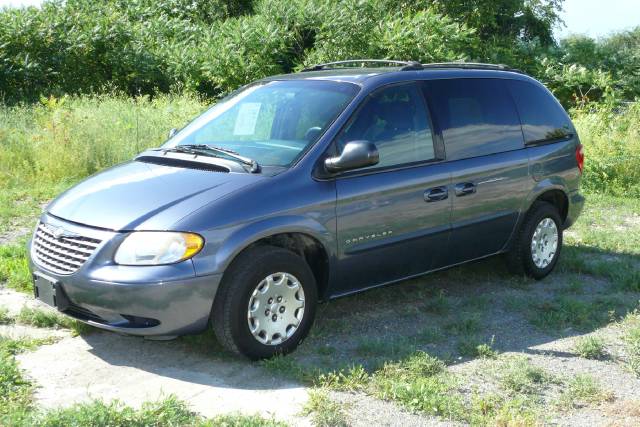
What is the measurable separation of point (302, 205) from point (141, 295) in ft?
3.90

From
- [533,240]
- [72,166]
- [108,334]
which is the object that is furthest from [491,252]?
[72,166]

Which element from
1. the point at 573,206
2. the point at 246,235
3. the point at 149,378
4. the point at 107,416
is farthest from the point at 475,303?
the point at 107,416

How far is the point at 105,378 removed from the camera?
4879 millimetres

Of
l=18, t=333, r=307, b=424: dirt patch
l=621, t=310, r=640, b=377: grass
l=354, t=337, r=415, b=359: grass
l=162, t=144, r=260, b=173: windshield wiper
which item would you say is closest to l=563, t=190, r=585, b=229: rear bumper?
l=621, t=310, r=640, b=377: grass

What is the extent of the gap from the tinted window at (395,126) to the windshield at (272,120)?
164 millimetres

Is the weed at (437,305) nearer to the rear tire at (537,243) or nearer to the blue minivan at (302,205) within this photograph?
the blue minivan at (302,205)

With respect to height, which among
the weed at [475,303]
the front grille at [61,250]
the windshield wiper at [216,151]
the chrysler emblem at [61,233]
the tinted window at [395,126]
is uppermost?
the tinted window at [395,126]

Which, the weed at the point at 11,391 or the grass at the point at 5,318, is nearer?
the weed at the point at 11,391

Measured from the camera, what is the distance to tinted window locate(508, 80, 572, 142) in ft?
23.4

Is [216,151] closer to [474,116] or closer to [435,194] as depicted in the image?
[435,194]

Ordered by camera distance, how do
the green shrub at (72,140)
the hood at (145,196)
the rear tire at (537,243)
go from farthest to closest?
the green shrub at (72,140)
the rear tire at (537,243)
the hood at (145,196)

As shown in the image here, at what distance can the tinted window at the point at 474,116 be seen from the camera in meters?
6.36

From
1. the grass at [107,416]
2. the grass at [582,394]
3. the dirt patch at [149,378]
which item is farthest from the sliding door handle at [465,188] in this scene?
the grass at [107,416]

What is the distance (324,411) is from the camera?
4344 mm
